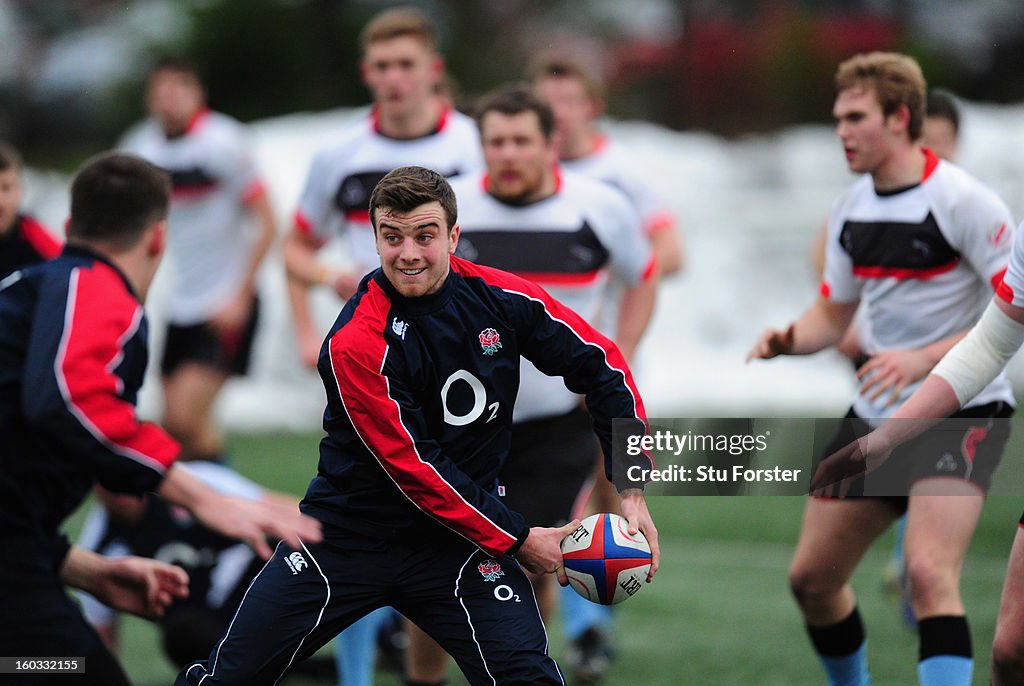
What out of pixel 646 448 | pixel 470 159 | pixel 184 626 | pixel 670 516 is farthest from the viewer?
pixel 670 516

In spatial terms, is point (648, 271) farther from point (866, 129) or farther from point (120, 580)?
point (120, 580)

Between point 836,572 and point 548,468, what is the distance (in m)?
1.05

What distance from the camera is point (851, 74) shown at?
496cm

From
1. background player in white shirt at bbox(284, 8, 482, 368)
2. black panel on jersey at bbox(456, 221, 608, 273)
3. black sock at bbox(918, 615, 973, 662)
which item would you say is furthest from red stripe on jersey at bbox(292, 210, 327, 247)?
black sock at bbox(918, 615, 973, 662)

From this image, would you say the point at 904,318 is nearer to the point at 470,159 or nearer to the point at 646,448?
the point at 646,448

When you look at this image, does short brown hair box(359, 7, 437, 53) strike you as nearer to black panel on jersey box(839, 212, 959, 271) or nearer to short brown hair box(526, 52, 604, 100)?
short brown hair box(526, 52, 604, 100)

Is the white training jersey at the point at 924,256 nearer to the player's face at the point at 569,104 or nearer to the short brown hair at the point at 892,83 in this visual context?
the short brown hair at the point at 892,83

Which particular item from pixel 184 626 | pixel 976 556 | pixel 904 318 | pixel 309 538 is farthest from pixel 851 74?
pixel 976 556

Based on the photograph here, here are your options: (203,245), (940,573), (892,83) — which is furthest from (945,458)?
(203,245)

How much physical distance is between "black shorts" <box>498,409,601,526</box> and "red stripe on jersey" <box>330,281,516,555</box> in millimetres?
1056

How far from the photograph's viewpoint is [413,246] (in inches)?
152

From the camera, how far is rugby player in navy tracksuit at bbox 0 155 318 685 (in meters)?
3.65

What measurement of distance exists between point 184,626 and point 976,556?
4.84m

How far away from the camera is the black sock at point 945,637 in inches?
176
